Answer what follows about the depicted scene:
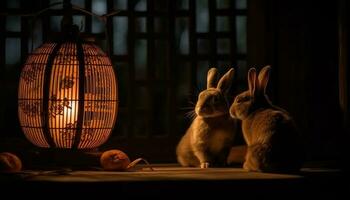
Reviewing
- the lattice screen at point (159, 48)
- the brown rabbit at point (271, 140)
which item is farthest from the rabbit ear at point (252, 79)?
the lattice screen at point (159, 48)

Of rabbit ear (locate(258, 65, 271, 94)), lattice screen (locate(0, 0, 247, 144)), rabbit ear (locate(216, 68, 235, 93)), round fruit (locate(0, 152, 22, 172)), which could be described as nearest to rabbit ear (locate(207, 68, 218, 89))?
rabbit ear (locate(216, 68, 235, 93))

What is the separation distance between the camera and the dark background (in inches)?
291

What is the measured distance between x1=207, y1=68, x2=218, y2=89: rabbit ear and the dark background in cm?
51

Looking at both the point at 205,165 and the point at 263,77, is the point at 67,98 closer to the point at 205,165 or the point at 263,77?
the point at 205,165

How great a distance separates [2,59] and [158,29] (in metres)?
1.78

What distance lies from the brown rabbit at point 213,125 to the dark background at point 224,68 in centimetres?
63

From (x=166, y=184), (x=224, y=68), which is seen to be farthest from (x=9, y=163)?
(x=224, y=68)

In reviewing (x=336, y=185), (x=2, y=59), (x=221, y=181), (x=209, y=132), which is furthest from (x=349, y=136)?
(x=2, y=59)

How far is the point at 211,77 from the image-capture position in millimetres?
7070

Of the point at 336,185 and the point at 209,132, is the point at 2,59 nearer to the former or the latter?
the point at 209,132

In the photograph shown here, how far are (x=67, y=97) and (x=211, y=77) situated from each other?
1.64 meters

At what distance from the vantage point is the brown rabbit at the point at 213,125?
6.88 m

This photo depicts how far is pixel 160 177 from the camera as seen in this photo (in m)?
6.00

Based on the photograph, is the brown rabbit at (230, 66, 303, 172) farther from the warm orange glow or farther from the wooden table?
the warm orange glow
